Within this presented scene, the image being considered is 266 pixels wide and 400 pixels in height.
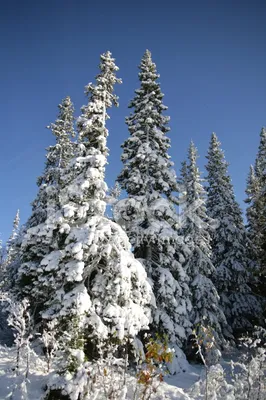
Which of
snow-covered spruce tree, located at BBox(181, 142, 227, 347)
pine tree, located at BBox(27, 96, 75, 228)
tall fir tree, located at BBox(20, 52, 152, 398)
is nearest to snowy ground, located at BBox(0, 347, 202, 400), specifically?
tall fir tree, located at BBox(20, 52, 152, 398)

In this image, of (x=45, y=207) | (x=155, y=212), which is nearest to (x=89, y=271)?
(x=155, y=212)

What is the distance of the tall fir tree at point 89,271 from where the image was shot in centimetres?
1028

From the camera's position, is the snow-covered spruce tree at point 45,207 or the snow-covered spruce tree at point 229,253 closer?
the snow-covered spruce tree at point 45,207

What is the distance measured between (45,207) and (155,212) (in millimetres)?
7911

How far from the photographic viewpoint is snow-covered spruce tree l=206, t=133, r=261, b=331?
23.0 m

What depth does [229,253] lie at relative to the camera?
24672 millimetres

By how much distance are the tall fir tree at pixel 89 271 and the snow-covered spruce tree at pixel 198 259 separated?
326 inches

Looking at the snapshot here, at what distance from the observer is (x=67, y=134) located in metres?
21.7

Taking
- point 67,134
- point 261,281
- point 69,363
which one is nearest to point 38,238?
point 69,363

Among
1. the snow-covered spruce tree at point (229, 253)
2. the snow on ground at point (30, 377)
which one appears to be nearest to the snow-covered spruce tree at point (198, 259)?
the snow-covered spruce tree at point (229, 253)

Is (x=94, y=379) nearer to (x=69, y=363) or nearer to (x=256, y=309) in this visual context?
(x=69, y=363)

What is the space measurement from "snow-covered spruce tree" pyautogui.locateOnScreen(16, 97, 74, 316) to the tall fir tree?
131cm

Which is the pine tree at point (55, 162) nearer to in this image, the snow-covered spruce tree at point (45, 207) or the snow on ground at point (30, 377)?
the snow-covered spruce tree at point (45, 207)

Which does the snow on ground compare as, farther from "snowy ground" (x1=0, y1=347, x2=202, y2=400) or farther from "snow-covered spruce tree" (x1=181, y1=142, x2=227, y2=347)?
"snow-covered spruce tree" (x1=181, y1=142, x2=227, y2=347)
